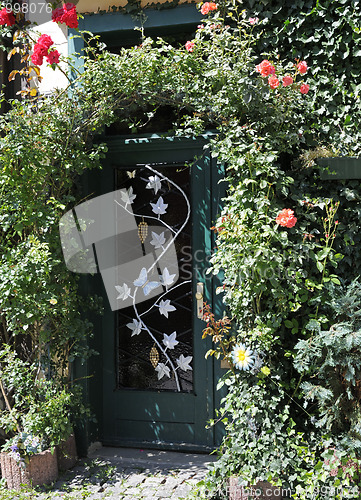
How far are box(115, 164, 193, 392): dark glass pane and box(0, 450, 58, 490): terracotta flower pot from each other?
101 cm

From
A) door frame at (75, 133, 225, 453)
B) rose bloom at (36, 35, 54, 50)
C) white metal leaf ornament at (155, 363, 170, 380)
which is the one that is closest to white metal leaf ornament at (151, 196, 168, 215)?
door frame at (75, 133, 225, 453)

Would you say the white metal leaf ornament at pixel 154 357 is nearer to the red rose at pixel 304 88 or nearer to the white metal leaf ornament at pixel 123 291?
the white metal leaf ornament at pixel 123 291

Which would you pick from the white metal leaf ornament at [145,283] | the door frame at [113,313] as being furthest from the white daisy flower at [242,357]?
the white metal leaf ornament at [145,283]

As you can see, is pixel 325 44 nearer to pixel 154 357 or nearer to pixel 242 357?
pixel 242 357

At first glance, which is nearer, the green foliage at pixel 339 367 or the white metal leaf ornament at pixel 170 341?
the green foliage at pixel 339 367

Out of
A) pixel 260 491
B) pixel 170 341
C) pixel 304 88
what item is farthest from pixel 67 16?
pixel 260 491

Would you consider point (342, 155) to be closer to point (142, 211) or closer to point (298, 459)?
point (142, 211)

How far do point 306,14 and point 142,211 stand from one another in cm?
198

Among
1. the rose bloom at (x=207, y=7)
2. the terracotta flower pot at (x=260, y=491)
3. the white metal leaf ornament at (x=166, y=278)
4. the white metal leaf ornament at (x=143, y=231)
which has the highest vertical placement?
the rose bloom at (x=207, y=7)

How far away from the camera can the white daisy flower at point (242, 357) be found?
13.2ft

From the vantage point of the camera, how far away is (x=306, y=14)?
4.25 metres

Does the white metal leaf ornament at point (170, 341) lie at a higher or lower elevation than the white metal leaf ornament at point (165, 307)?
lower

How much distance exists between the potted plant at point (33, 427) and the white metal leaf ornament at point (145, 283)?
3.47 feet

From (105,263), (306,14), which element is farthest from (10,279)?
(306,14)
